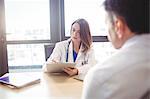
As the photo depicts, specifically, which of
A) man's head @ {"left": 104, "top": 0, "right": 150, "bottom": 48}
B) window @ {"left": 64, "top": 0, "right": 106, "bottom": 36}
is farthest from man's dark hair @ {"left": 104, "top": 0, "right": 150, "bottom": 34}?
window @ {"left": 64, "top": 0, "right": 106, "bottom": 36}

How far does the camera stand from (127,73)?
2.26 ft

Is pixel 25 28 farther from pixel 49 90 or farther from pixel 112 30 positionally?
pixel 112 30

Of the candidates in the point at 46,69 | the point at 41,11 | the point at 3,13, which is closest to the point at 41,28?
the point at 41,11

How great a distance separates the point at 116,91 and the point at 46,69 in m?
1.50

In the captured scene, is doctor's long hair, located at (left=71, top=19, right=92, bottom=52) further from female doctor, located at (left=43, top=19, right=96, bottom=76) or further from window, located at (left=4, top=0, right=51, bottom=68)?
window, located at (left=4, top=0, right=51, bottom=68)

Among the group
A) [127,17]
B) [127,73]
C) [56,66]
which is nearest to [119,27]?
[127,17]

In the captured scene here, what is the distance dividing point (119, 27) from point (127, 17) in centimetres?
5

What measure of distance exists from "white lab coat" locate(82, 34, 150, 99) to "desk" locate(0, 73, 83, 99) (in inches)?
33.6

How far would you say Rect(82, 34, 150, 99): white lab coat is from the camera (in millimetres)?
681

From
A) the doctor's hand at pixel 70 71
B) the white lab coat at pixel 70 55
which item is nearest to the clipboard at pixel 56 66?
the doctor's hand at pixel 70 71

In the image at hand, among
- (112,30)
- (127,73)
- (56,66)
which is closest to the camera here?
(127,73)

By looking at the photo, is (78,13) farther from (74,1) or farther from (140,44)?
(140,44)

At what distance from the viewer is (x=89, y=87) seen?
0.75 metres

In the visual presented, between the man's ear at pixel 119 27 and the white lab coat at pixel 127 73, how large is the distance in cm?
5
